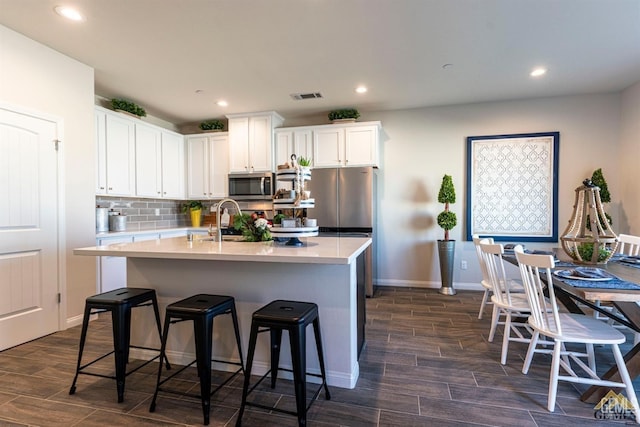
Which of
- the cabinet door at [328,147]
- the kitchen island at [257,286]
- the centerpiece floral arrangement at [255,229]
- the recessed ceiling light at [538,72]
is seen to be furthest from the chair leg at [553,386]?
the cabinet door at [328,147]

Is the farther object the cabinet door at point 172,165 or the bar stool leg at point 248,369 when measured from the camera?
the cabinet door at point 172,165

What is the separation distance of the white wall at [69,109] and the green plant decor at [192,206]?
198 cm

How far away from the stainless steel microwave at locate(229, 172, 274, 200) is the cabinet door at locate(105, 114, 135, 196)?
1348 millimetres

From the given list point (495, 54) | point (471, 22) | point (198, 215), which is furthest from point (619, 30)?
point (198, 215)

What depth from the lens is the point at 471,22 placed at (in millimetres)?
2529

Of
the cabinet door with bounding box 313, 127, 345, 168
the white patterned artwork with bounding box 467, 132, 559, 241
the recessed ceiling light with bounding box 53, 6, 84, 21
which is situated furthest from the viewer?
the cabinet door with bounding box 313, 127, 345, 168

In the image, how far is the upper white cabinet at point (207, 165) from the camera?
16.6 ft

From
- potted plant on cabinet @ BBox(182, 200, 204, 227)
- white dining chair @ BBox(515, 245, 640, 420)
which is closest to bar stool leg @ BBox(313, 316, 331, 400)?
white dining chair @ BBox(515, 245, 640, 420)

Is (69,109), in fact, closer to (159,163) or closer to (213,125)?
(159,163)

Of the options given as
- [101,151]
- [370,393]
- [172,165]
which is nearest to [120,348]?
[370,393]

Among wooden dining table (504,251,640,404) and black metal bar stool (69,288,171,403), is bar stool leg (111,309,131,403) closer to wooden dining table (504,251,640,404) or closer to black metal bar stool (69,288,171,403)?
black metal bar stool (69,288,171,403)

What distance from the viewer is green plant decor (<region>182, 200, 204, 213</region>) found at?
530 cm

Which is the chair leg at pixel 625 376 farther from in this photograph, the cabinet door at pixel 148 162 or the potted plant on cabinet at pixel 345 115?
the cabinet door at pixel 148 162

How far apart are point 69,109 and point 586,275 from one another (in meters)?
4.48
